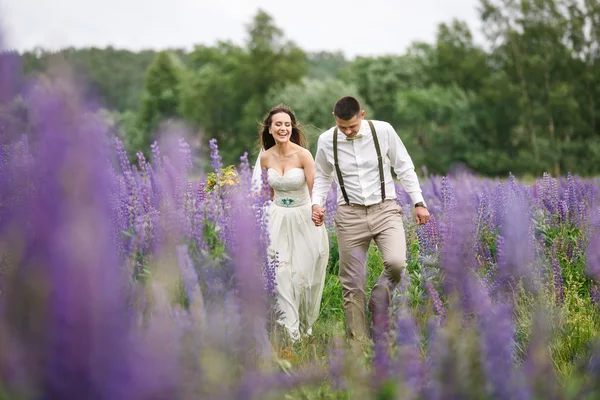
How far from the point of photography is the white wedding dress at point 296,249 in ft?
17.6

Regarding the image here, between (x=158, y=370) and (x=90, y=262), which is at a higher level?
(x=90, y=262)

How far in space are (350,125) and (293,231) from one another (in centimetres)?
124

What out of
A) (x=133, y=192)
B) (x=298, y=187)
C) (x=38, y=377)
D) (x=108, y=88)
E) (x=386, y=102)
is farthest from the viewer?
(x=386, y=102)

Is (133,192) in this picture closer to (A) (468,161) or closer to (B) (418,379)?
(B) (418,379)

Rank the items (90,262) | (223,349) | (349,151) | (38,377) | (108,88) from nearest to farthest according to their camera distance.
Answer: (90,262)
(38,377)
(223,349)
(108,88)
(349,151)

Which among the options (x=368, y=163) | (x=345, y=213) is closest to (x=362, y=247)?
(x=345, y=213)

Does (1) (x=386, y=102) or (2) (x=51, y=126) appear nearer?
(2) (x=51, y=126)

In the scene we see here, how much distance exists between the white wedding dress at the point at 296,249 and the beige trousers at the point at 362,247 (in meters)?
0.46

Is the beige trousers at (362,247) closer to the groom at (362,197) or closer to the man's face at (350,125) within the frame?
the groom at (362,197)

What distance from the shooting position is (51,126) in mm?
1606

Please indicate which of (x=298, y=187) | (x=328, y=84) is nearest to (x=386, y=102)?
(x=328, y=84)

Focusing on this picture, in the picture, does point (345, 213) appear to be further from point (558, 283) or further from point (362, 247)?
point (558, 283)

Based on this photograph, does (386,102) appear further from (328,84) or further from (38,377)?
(38,377)

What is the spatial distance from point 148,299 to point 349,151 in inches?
117
